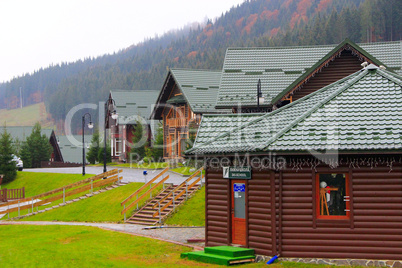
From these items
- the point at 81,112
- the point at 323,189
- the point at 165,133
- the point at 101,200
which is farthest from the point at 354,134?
the point at 81,112

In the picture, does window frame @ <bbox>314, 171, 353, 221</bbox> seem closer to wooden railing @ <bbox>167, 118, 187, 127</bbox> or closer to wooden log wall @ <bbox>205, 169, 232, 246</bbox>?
wooden log wall @ <bbox>205, 169, 232, 246</bbox>

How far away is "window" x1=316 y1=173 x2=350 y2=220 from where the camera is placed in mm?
16516

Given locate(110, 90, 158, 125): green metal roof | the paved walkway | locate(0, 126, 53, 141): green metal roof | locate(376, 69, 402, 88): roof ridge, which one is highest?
locate(110, 90, 158, 125): green metal roof

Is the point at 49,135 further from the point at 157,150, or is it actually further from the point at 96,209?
the point at 96,209


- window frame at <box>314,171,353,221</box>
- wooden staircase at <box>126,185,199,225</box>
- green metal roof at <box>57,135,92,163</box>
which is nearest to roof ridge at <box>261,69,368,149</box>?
window frame at <box>314,171,353,221</box>

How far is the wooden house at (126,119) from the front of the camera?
64438 mm

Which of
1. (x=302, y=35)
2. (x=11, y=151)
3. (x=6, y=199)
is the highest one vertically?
(x=302, y=35)

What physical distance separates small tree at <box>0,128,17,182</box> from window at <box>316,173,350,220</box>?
42.1 m

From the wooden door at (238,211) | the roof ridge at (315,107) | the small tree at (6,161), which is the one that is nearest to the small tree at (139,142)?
the small tree at (6,161)

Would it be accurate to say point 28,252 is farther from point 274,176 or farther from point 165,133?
point 165,133

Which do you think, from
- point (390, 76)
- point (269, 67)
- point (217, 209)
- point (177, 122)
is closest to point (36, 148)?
point (177, 122)

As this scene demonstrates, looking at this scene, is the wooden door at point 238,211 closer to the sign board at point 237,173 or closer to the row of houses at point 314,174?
the row of houses at point 314,174

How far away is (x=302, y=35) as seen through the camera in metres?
125

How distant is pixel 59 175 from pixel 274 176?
35.7 metres
